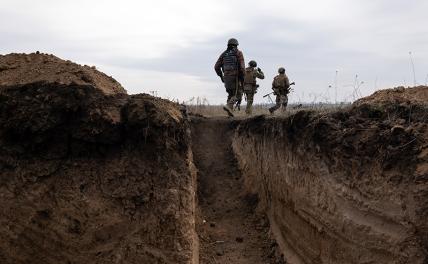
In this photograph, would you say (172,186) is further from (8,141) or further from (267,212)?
(267,212)

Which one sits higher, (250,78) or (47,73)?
(250,78)

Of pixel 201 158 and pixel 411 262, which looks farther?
pixel 201 158

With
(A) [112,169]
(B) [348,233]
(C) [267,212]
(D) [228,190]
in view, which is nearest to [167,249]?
(A) [112,169]

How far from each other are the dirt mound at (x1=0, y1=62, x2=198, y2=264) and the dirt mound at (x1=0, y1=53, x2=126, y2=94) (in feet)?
0.18

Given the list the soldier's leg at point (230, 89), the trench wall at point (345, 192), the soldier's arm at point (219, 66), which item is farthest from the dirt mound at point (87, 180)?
the soldier's arm at point (219, 66)

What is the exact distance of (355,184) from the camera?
527 centimetres

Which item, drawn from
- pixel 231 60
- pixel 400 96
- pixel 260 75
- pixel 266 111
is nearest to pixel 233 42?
pixel 231 60

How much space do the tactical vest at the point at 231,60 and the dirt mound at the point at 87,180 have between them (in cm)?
921

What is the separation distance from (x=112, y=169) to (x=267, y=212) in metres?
4.04

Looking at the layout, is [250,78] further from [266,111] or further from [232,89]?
[266,111]

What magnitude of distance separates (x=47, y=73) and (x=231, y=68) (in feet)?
30.3

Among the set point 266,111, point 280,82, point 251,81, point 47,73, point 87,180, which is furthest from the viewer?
point 266,111

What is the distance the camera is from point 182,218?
547cm

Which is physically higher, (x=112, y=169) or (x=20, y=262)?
(x=112, y=169)
